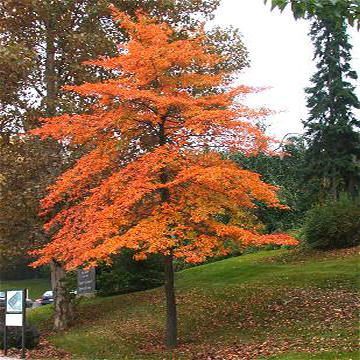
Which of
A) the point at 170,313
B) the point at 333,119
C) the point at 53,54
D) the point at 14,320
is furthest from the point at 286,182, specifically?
the point at 14,320

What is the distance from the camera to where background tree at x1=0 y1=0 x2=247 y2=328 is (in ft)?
55.9

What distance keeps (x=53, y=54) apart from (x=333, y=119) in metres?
17.4

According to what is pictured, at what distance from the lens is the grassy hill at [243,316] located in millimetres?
10906

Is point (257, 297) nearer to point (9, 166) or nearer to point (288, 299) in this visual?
point (288, 299)

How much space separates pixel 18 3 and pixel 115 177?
9325 millimetres

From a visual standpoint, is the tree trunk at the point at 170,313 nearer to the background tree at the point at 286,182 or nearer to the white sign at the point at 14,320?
the white sign at the point at 14,320

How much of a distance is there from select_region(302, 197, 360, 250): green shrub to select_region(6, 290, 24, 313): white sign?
11.8 metres

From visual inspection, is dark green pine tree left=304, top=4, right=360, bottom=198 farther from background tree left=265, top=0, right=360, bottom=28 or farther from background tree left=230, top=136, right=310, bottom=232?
background tree left=265, top=0, right=360, bottom=28

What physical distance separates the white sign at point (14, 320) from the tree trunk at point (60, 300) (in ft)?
14.1

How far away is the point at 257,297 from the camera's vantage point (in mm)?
16172

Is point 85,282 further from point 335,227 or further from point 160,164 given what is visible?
point 160,164

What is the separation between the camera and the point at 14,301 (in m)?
13.8

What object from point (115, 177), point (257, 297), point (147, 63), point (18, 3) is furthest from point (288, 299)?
point (18, 3)

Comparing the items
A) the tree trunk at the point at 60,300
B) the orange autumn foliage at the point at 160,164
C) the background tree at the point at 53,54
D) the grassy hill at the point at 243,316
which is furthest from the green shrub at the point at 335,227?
the tree trunk at the point at 60,300
